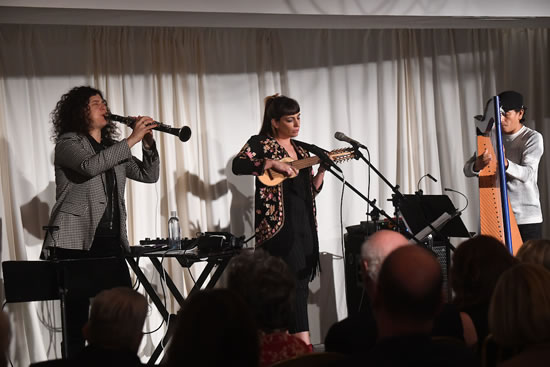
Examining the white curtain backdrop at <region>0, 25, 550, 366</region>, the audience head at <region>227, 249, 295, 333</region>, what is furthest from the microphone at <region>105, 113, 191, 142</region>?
the audience head at <region>227, 249, 295, 333</region>

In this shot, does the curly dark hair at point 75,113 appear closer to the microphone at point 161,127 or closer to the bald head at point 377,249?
the microphone at point 161,127

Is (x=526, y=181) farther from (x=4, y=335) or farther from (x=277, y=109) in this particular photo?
(x=4, y=335)

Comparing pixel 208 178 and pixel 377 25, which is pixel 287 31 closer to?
pixel 377 25

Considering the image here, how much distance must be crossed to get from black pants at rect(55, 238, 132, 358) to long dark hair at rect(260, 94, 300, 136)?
1150 mm

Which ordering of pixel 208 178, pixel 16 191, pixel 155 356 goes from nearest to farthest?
pixel 155 356, pixel 16 191, pixel 208 178

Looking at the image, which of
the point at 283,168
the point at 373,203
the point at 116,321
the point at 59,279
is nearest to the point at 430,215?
the point at 373,203

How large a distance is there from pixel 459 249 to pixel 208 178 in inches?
113

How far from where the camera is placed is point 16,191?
4492 millimetres

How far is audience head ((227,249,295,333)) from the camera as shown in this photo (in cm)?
209

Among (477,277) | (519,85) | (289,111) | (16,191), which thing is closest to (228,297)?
(477,277)

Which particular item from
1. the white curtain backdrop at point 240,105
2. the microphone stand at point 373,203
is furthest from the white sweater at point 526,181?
the white curtain backdrop at point 240,105

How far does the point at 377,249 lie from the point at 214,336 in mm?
752

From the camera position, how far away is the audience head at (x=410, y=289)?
5.04ft

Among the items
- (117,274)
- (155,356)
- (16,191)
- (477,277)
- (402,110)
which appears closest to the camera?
(477,277)
